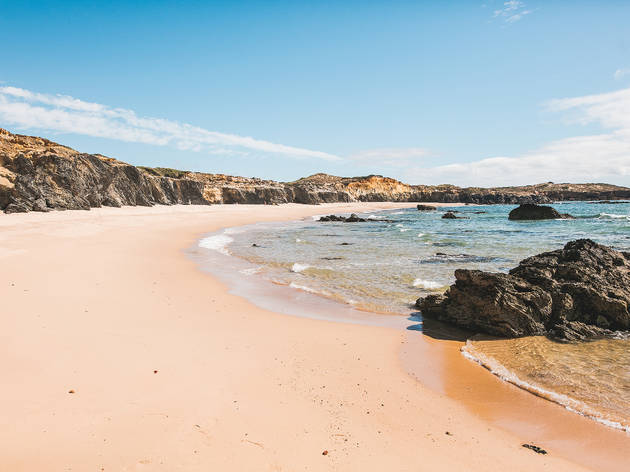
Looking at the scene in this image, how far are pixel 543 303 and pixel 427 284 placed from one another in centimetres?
411

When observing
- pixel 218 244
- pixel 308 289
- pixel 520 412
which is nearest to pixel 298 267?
pixel 308 289

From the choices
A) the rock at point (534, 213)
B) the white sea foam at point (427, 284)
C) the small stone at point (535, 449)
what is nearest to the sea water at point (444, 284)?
the white sea foam at point (427, 284)

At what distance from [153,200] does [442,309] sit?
4814 centimetres

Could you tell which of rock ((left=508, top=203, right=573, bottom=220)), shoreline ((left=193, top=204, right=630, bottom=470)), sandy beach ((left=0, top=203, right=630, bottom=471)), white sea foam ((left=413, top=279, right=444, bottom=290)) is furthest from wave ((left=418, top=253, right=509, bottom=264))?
rock ((left=508, top=203, right=573, bottom=220))

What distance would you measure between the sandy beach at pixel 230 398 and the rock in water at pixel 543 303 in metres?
1.24

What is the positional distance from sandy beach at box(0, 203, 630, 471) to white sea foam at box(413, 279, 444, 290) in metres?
4.00

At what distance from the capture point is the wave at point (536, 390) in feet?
14.4

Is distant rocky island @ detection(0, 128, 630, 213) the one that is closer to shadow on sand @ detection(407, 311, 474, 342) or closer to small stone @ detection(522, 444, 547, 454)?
shadow on sand @ detection(407, 311, 474, 342)

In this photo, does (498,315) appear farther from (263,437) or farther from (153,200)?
(153,200)

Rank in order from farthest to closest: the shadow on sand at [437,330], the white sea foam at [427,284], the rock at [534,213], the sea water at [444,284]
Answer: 1. the rock at [534,213]
2. the white sea foam at [427,284]
3. the shadow on sand at [437,330]
4. the sea water at [444,284]

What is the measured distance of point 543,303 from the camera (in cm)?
732

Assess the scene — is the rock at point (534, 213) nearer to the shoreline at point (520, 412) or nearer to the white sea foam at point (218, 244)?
the white sea foam at point (218, 244)

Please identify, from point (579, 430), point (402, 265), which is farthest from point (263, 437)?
point (402, 265)

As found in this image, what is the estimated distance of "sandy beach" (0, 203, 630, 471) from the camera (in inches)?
131
